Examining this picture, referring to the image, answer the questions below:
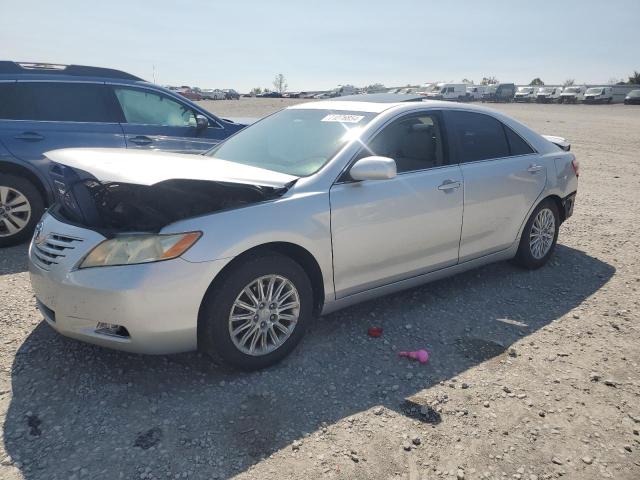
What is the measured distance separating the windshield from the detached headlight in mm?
1031

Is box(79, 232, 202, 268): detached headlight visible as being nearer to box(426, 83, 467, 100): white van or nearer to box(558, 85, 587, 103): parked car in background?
box(426, 83, 467, 100): white van

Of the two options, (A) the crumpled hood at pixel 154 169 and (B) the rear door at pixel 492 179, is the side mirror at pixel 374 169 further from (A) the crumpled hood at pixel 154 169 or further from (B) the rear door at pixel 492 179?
(B) the rear door at pixel 492 179

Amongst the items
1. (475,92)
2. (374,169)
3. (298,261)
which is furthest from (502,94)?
(298,261)

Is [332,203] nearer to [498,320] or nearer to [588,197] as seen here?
[498,320]

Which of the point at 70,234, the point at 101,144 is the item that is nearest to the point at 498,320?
the point at 70,234

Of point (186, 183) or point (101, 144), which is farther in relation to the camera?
point (101, 144)

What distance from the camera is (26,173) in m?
5.51

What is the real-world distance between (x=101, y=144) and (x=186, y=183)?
3.56m

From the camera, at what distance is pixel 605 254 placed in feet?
18.8

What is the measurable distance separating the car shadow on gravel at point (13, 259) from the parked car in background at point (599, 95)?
57.1 metres

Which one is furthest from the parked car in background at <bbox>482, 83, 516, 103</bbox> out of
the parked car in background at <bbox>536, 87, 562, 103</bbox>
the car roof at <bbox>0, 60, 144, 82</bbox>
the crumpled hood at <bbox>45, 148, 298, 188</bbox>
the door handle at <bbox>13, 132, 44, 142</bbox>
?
the crumpled hood at <bbox>45, 148, 298, 188</bbox>

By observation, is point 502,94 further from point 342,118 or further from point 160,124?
point 342,118

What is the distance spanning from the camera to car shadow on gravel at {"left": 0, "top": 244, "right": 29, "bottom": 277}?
189 inches

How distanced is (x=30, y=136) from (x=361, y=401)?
4.71m
